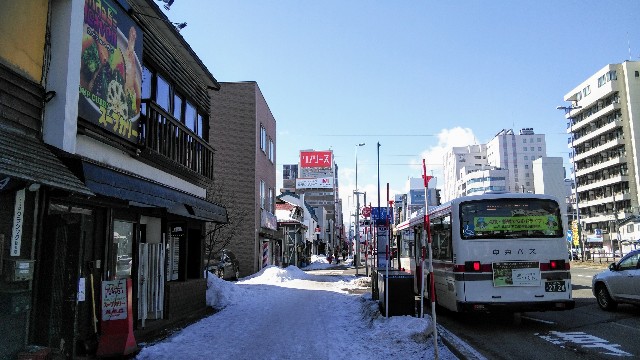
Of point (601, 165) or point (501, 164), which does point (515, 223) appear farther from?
point (501, 164)

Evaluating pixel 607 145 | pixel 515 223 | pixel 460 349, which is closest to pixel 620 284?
pixel 515 223

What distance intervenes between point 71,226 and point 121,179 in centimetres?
149

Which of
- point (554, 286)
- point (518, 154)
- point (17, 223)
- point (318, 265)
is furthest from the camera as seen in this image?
point (518, 154)

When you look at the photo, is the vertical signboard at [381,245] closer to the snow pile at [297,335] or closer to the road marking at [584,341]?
the snow pile at [297,335]

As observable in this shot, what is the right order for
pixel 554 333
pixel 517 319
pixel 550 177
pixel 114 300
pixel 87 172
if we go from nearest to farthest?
pixel 87 172 → pixel 114 300 → pixel 554 333 → pixel 517 319 → pixel 550 177

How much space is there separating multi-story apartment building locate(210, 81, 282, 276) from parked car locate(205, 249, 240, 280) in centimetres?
264

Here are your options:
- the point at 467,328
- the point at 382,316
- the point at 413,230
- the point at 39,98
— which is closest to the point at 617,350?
the point at 467,328

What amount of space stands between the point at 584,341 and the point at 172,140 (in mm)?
9314

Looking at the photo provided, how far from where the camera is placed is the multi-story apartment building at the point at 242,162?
88.0 feet

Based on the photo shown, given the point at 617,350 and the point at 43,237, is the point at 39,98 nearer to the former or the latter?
the point at 43,237

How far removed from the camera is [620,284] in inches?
443

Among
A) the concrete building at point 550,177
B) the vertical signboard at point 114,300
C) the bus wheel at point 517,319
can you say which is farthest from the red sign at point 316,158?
the vertical signboard at point 114,300

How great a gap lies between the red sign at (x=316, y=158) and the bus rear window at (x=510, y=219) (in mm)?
100098

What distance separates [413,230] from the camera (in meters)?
15.4
